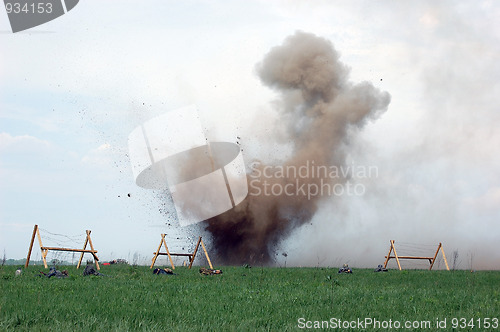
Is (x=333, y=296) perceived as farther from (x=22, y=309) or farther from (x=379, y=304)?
(x=22, y=309)

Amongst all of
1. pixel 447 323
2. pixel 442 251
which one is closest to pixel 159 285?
pixel 447 323

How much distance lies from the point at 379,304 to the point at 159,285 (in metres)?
8.33

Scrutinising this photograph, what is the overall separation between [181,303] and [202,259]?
100 ft

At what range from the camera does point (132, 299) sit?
47.4 ft

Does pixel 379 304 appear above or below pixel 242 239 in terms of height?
below

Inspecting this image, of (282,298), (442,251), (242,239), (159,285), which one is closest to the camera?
(282,298)

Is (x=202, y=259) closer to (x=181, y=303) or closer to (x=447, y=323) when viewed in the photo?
(x=181, y=303)

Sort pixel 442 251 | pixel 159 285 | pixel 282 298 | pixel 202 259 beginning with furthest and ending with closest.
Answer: pixel 202 259 → pixel 442 251 → pixel 159 285 → pixel 282 298

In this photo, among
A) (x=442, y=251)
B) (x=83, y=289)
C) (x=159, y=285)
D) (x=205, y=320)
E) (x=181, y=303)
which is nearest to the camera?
(x=205, y=320)

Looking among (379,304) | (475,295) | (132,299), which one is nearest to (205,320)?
(132,299)

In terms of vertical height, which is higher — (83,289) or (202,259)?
(202,259)

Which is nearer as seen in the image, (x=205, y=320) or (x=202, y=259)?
(x=205, y=320)

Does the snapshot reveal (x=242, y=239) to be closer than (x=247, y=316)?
No

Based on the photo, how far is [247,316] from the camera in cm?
1201
